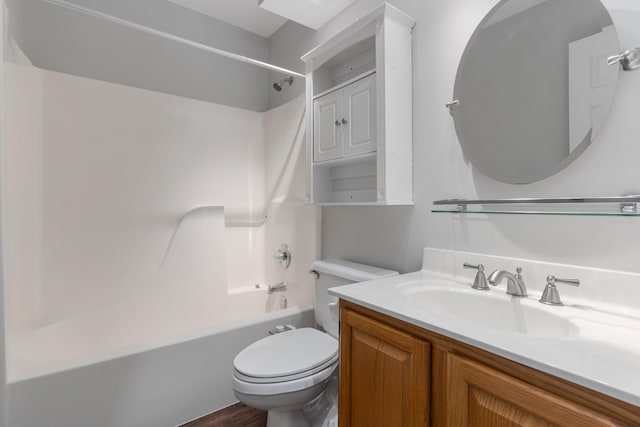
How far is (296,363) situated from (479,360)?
78 cm

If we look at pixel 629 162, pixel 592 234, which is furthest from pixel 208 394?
pixel 629 162

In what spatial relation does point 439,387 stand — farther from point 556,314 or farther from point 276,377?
point 276,377

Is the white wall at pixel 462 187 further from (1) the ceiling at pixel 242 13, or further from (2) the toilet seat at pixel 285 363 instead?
(1) the ceiling at pixel 242 13

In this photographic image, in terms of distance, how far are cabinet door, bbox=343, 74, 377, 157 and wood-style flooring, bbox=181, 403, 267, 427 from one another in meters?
1.44

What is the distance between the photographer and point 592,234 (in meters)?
0.89

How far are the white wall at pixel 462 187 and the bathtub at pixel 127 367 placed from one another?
714mm

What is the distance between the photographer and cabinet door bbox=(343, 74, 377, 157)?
4.48 ft

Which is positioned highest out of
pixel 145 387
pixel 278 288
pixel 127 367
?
pixel 278 288

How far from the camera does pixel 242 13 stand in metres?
2.27

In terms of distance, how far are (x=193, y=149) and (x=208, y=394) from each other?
162 centimetres

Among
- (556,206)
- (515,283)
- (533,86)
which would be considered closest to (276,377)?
(515,283)

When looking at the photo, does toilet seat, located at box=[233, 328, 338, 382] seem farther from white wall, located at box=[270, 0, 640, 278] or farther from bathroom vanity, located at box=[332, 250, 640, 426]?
white wall, located at box=[270, 0, 640, 278]

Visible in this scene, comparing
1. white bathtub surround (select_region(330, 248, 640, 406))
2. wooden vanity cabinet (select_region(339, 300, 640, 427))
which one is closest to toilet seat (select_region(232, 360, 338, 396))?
wooden vanity cabinet (select_region(339, 300, 640, 427))

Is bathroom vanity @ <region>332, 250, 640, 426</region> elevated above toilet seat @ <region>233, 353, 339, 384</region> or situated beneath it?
elevated above
